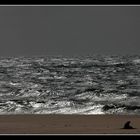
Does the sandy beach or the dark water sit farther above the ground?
the dark water

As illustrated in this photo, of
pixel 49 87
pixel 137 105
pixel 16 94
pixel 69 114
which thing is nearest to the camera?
pixel 69 114

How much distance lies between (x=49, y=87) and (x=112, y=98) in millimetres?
7502

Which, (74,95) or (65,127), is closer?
(65,127)

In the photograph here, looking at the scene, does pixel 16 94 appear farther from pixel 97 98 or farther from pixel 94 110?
pixel 94 110

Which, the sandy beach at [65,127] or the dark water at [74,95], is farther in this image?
the dark water at [74,95]

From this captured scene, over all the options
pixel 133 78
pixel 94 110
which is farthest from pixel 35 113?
pixel 133 78

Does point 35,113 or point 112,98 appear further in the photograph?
point 112,98

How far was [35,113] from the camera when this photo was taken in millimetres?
20312

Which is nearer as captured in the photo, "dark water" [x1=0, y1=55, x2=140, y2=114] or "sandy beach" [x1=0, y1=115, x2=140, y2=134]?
"sandy beach" [x1=0, y1=115, x2=140, y2=134]

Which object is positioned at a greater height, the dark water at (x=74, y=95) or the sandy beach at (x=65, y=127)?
the dark water at (x=74, y=95)

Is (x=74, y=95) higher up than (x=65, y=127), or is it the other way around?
(x=74, y=95)
